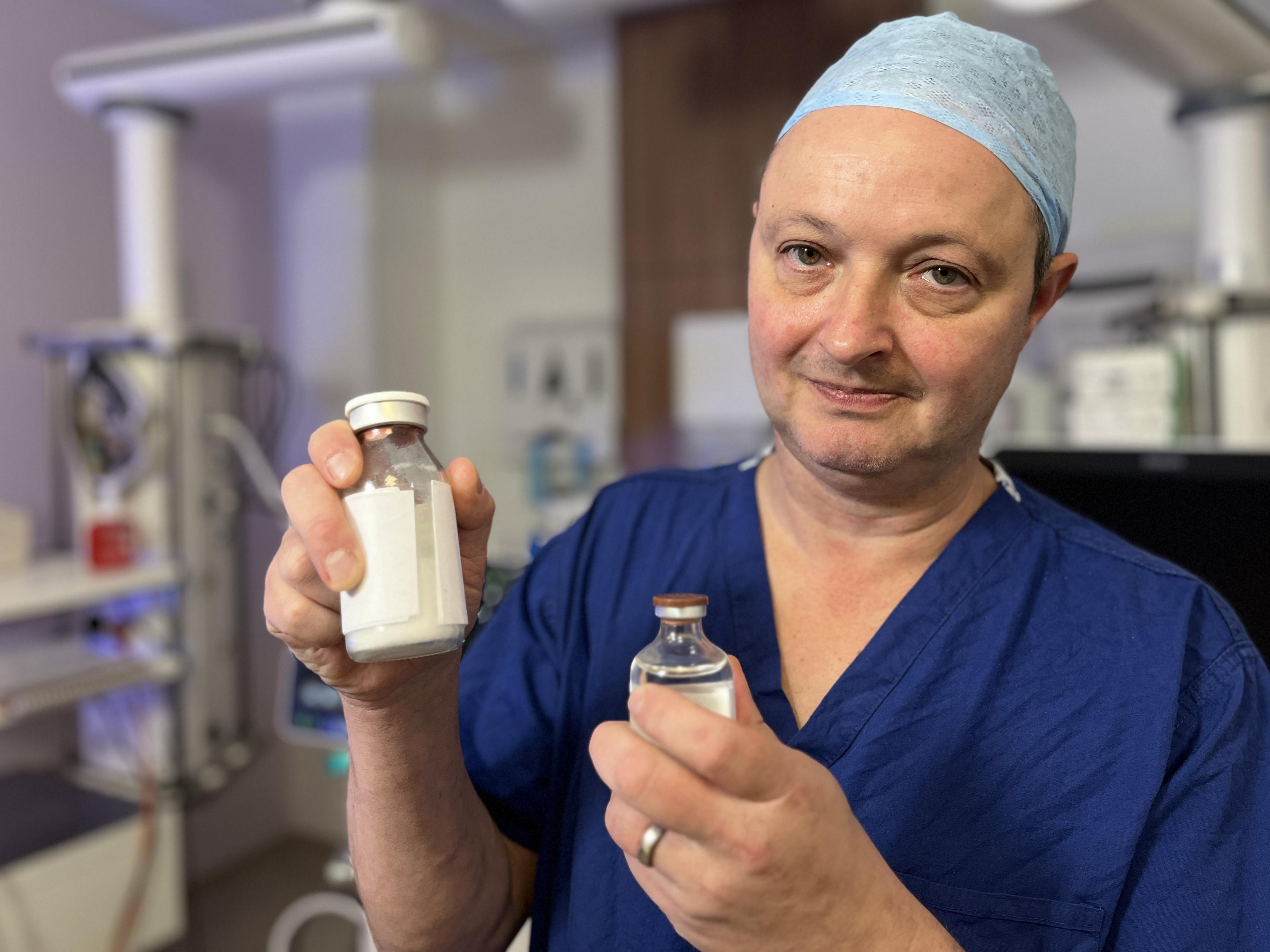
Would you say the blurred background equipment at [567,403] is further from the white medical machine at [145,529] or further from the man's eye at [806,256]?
the man's eye at [806,256]

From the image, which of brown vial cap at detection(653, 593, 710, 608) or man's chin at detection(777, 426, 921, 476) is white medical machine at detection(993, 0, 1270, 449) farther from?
brown vial cap at detection(653, 593, 710, 608)

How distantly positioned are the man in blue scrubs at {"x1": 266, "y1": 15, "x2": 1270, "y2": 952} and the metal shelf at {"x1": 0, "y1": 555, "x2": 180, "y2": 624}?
142 cm

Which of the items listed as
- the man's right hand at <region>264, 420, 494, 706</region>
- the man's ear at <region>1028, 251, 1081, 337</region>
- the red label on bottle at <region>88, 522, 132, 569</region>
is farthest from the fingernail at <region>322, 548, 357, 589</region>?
the red label on bottle at <region>88, 522, 132, 569</region>

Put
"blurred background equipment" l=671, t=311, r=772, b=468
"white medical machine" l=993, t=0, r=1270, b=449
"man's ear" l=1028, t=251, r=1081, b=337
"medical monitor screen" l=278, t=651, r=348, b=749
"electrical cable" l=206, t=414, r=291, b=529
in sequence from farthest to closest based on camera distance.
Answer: "blurred background equipment" l=671, t=311, r=772, b=468, "electrical cable" l=206, t=414, r=291, b=529, "medical monitor screen" l=278, t=651, r=348, b=749, "white medical machine" l=993, t=0, r=1270, b=449, "man's ear" l=1028, t=251, r=1081, b=337

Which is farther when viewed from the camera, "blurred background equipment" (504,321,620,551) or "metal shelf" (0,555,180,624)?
"blurred background equipment" (504,321,620,551)

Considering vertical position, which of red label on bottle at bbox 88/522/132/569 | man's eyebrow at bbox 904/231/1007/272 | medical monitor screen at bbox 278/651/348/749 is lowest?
medical monitor screen at bbox 278/651/348/749

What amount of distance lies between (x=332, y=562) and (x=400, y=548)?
0.04 metres

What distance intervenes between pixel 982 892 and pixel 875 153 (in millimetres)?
567

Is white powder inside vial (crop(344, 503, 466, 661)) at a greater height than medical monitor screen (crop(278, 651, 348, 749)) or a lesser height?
greater

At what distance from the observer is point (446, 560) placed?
610mm

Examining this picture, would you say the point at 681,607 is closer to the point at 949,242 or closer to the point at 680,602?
the point at 680,602

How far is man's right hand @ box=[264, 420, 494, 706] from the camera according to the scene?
0.60 meters

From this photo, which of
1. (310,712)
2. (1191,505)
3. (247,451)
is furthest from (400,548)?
(247,451)

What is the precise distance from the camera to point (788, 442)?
0.81m
